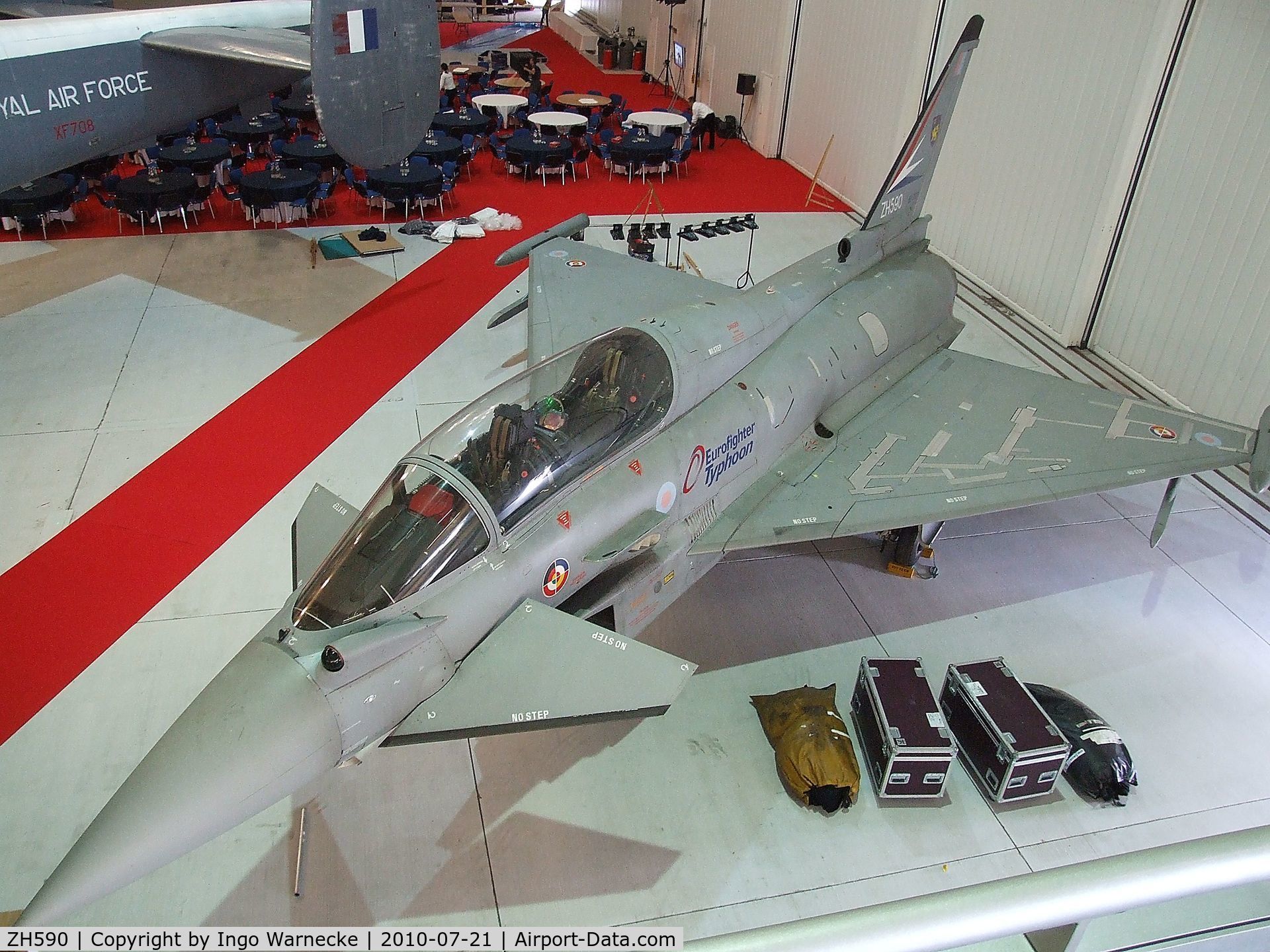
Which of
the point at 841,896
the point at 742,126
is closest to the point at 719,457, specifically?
the point at 841,896

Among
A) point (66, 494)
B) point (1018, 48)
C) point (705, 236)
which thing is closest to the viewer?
point (66, 494)

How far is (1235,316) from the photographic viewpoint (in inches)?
379

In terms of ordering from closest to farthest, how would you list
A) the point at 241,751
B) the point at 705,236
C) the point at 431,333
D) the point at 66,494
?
the point at 241,751, the point at 66,494, the point at 431,333, the point at 705,236

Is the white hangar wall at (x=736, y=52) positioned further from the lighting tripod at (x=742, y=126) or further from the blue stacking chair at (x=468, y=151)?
the blue stacking chair at (x=468, y=151)

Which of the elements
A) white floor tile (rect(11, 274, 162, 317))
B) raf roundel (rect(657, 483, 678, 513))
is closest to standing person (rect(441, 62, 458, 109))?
white floor tile (rect(11, 274, 162, 317))

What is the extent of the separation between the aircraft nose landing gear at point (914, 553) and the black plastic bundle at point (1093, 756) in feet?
5.67

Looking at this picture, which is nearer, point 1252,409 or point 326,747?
point 326,747

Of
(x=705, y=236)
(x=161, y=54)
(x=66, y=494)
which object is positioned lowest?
(x=66, y=494)

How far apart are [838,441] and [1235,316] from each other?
535 centimetres

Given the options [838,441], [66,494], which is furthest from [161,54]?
[838,441]

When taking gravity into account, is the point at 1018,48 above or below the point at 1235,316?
above

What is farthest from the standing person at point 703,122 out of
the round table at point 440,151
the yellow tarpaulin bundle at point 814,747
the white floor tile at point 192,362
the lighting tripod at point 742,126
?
the yellow tarpaulin bundle at point 814,747

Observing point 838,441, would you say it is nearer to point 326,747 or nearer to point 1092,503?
point 1092,503

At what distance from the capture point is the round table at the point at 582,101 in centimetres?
2022
